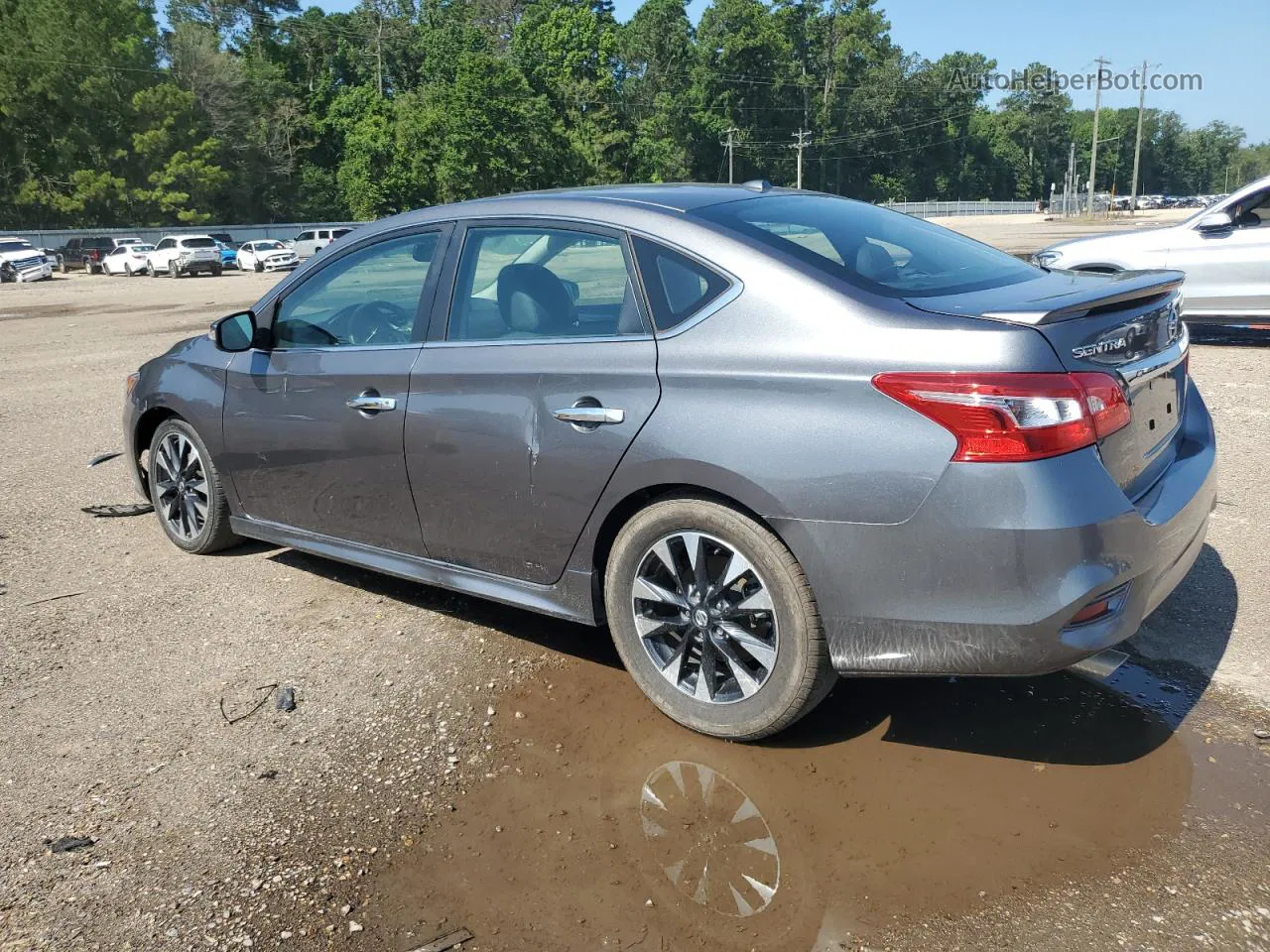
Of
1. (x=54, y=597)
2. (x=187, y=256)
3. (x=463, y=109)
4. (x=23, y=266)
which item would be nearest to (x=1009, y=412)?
(x=54, y=597)

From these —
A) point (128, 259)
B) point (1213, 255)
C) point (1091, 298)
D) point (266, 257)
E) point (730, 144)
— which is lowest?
point (266, 257)

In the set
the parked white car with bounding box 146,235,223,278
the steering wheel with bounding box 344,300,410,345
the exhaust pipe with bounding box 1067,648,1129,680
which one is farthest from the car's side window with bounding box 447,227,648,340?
the parked white car with bounding box 146,235,223,278

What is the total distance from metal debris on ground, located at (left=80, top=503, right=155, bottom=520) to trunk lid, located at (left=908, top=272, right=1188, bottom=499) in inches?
205

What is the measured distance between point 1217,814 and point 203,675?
351cm

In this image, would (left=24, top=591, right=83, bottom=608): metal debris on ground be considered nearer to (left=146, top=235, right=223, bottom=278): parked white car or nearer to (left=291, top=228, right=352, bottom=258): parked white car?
(left=146, top=235, right=223, bottom=278): parked white car

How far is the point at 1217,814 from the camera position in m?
2.88

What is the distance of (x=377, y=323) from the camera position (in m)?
4.32

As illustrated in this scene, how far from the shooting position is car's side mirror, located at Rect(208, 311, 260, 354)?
15.4 ft

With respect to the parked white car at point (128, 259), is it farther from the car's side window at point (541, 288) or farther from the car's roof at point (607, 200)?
the car's side window at point (541, 288)

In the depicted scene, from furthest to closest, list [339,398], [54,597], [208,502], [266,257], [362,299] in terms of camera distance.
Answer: [266,257]
[208,502]
[54,597]
[362,299]
[339,398]

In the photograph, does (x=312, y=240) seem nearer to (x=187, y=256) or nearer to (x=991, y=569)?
(x=187, y=256)

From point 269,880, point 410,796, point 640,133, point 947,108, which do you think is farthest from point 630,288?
point 947,108

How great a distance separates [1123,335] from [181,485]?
442 cm

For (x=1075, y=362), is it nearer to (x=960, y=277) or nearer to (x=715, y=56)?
(x=960, y=277)
